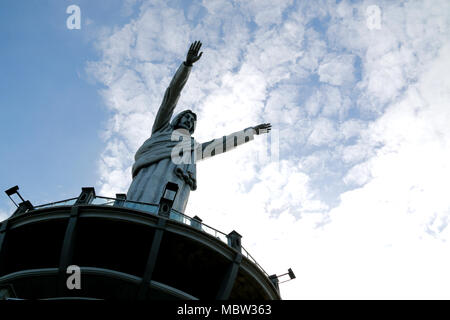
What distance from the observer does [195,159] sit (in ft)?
80.6

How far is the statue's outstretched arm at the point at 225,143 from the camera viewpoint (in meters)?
25.0

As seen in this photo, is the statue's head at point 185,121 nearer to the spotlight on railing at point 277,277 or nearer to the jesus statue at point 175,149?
the jesus statue at point 175,149

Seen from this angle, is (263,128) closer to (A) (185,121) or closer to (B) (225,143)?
(B) (225,143)

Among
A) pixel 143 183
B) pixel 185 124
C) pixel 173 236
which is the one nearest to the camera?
pixel 173 236

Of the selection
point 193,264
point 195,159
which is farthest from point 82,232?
point 195,159

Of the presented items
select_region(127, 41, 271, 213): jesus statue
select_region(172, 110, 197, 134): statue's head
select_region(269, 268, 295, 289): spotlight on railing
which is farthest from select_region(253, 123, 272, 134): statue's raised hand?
select_region(269, 268, 295, 289): spotlight on railing

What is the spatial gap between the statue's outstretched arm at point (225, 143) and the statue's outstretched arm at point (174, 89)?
3.34 meters

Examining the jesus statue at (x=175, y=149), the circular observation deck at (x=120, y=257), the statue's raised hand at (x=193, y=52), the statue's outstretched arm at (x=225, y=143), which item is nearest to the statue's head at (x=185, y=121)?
the jesus statue at (x=175, y=149)

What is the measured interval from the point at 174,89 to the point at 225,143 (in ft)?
15.8

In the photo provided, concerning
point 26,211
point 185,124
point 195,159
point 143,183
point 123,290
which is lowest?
point 123,290

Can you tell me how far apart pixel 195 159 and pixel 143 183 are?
4.16m

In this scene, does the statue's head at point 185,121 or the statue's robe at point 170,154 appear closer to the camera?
the statue's robe at point 170,154
